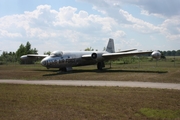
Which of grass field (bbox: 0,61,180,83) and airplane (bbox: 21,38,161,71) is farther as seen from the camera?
airplane (bbox: 21,38,161,71)

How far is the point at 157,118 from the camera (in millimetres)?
7910

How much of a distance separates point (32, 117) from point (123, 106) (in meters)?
3.56

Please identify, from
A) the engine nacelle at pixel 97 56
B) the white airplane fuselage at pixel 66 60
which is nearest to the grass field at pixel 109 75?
the white airplane fuselage at pixel 66 60

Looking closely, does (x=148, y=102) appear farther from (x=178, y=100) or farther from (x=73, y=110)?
(x=73, y=110)

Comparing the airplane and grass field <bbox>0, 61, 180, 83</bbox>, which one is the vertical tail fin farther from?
grass field <bbox>0, 61, 180, 83</bbox>

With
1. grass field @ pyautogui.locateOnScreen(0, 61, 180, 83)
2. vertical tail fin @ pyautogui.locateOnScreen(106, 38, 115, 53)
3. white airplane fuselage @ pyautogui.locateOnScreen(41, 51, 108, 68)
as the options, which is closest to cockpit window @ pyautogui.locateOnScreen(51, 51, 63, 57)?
→ white airplane fuselage @ pyautogui.locateOnScreen(41, 51, 108, 68)

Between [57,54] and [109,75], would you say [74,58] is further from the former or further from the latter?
[109,75]

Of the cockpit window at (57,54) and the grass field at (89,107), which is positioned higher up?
the cockpit window at (57,54)

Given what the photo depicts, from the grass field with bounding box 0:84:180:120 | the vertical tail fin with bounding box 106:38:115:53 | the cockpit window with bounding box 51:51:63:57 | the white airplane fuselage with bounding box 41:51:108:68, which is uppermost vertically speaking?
the vertical tail fin with bounding box 106:38:115:53

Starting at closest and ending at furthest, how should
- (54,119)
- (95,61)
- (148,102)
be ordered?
1. (54,119)
2. (148,102)
3. (95,61)

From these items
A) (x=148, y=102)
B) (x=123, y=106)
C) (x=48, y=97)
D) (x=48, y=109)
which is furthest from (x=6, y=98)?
(x=148, y=102)

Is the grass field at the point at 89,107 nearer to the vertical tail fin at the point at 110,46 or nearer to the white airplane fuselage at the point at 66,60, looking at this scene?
the white airplane fuselage at the point at 66,60

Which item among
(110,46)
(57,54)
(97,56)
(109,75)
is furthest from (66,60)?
(110,46)

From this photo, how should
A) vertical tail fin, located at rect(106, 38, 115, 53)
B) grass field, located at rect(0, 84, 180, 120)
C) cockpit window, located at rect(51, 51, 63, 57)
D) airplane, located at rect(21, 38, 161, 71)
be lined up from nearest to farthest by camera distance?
grass field, located at rect(0, 84, 180, 120), airplane, located at rect(21, 38, 161, 71), cockpit window, located at rect(51, 51, 63, 57), vertical tail fin, located at rect(106, 38, 115, 53)
